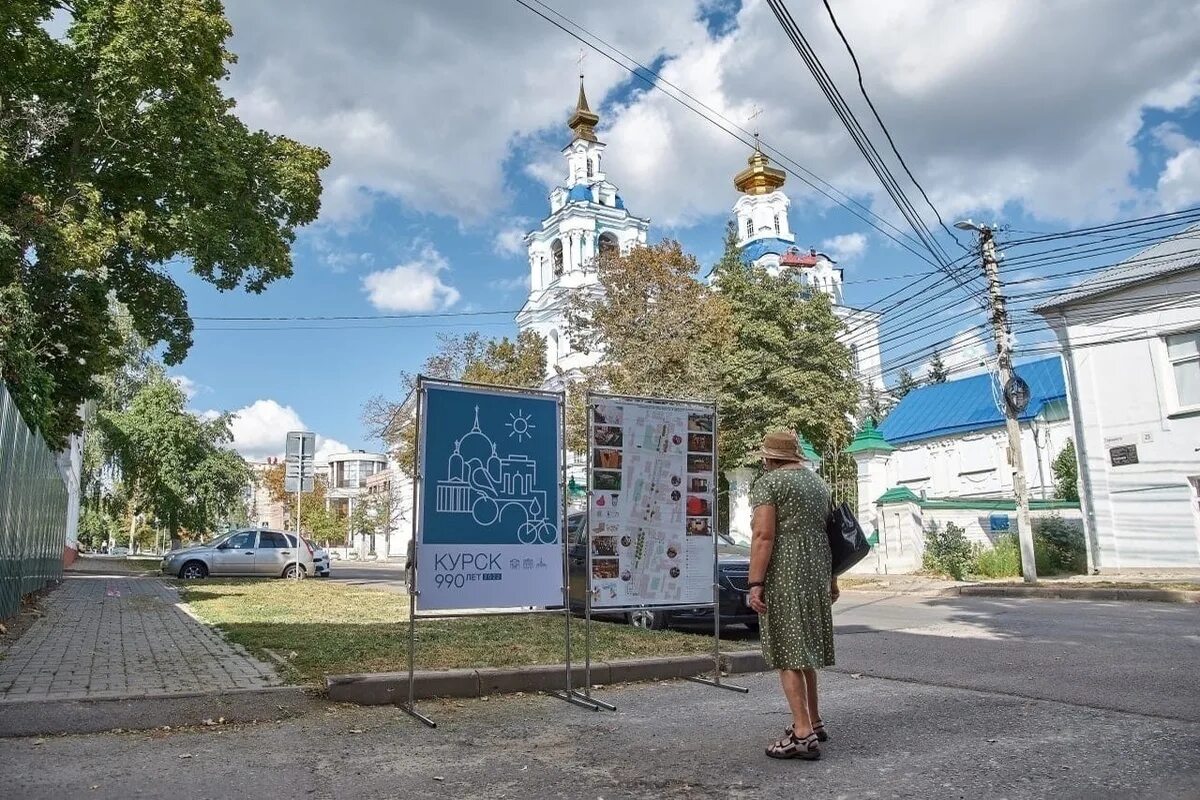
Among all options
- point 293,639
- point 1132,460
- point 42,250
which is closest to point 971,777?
point 293,639

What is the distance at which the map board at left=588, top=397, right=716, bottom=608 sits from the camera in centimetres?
649

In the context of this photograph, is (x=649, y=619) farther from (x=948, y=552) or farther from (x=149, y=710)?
(x=948, y=552)

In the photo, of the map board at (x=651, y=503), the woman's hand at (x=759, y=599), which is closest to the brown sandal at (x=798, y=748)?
the woman's hand at (x=759, y=599)

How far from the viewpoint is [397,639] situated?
8.61 meters

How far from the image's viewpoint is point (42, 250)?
15.6 meters

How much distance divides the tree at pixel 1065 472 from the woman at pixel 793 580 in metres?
29.7

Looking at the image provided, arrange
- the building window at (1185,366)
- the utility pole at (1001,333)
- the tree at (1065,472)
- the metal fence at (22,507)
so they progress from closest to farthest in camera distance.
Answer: the metal fence at (22,507), the utility pole at (1001,333), the building window at (1185,366), the tree at (1065,472)

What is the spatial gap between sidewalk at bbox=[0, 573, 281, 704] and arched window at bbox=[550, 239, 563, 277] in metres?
49.8

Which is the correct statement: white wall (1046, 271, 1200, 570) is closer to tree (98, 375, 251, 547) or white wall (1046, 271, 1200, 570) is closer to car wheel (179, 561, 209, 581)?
car wheel (179, 561, 209, 581)

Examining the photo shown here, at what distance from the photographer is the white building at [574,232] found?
186 ft

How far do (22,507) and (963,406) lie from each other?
1574 inches

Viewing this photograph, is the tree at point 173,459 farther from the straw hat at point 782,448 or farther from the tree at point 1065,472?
the straw hat at point 782,448

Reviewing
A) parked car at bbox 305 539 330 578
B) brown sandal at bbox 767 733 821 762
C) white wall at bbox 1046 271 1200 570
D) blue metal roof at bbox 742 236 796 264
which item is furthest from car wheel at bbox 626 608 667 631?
blue metal roof at bbox 742 236 796 264

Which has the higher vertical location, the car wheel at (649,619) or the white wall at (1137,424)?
the white wall at (1137,424)
